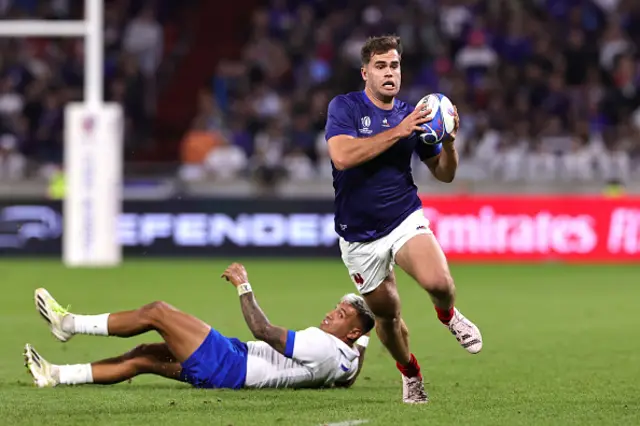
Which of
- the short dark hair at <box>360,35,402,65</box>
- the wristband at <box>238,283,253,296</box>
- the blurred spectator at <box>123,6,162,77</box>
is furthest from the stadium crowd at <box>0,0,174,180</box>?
the short dark hair at <box>360,35,402,65</box>

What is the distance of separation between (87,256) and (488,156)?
7001mm

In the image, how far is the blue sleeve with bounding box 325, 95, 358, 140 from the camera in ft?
26.5

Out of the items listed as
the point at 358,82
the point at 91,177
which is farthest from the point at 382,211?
the point at 358,82

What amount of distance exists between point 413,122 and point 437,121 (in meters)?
0.22

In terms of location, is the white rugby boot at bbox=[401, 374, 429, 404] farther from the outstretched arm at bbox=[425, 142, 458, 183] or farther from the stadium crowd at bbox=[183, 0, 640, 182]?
the stadium crowd at bbox=[183, 0, 640, 182]

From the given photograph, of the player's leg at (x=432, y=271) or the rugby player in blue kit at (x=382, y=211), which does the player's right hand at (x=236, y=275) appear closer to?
the rugby player in blue kit at (x=382, y=211)

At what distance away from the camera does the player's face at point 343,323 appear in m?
8.59

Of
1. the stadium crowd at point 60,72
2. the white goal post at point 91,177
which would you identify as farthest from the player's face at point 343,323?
the stadium crowd at point 60,72

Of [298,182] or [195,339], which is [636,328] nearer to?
[195,339]

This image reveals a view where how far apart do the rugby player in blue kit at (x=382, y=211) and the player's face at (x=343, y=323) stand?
0.45 metres

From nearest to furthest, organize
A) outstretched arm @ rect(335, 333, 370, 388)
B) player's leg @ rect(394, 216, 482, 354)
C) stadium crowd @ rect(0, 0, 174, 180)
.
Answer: player's leg @ rect(394, 216, 482, 354) < outstretched arm @ rect(335, 333, 370, 388) < stadium crowd @ rect(0, 0, 174, 180)

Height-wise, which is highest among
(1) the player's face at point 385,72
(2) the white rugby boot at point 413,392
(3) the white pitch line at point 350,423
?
(1) the player's face at point 385,72

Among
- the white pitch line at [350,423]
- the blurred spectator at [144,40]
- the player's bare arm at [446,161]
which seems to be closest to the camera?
the white pitch line at [350,423]

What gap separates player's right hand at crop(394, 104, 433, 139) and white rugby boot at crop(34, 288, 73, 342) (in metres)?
2.58
